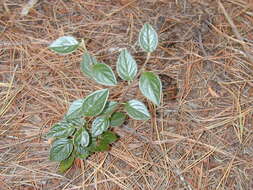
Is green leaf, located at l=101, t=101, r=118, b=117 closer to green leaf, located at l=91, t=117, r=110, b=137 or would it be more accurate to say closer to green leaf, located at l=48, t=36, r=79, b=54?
green leaf, located at l=91, t=117, r=110, b=137

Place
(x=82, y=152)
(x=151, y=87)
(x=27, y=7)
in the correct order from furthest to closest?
(x=27, y=7) → (x=82, y=152) → (x=151, y=87)

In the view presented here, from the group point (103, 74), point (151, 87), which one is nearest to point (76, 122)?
point (103, 74)

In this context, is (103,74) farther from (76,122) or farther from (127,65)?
(76,122)

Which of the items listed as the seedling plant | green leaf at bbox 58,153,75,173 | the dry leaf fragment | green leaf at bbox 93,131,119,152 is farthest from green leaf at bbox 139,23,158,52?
the dry leaf fragment

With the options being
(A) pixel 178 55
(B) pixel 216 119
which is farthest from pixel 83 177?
(A) pixel 178 55

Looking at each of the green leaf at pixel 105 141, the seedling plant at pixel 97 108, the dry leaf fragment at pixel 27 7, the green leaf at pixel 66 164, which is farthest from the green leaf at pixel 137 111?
the dry leaf fragment at pixel 27 7
